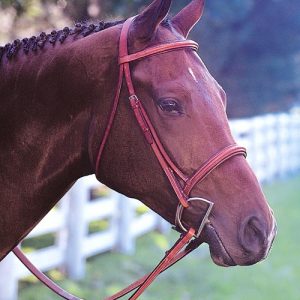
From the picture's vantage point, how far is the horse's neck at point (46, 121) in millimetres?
2137

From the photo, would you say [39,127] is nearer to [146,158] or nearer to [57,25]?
[146,158]

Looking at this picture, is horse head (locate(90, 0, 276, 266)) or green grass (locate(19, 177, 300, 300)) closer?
horse head (locate(90, 0, 276, 266))

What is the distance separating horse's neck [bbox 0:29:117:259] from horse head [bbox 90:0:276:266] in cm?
10

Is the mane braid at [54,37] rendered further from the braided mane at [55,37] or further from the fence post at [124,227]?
the fence post at [124,227]

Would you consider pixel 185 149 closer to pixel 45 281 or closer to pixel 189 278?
pixel 45 281

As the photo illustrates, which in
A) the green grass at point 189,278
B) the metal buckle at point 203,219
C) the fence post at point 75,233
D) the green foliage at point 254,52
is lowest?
the green foliage at point 254,52

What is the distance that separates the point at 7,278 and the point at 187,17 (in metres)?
3.38

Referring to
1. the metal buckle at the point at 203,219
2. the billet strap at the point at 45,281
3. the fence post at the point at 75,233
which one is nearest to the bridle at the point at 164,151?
the metal buckle at the point at 203,219

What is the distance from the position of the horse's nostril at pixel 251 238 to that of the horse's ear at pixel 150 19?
75 centimetres

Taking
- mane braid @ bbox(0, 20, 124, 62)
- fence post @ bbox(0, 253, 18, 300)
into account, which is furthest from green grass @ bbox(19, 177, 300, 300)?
mane braid @ bbox(0, 20, 124, 62)

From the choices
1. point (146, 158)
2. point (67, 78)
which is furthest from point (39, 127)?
point (146, 158)

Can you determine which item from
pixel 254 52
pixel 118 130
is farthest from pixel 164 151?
pixel 254 52

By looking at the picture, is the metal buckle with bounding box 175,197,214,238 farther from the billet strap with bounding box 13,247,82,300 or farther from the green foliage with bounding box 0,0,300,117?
the green foliage with bounding box 0,0,300,117

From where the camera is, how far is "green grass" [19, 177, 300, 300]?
572cm
